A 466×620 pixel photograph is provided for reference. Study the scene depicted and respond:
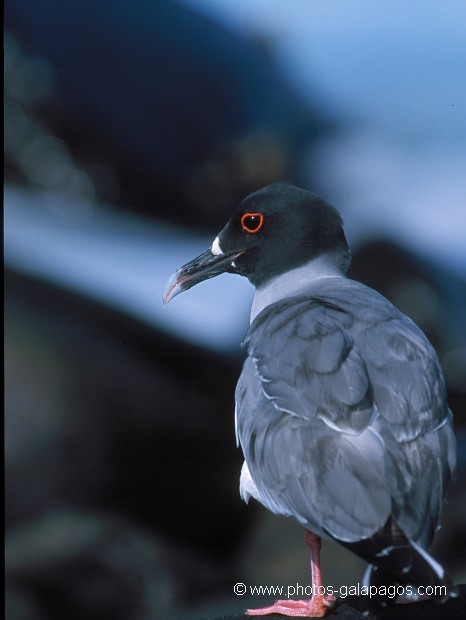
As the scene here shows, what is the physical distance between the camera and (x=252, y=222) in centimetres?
337

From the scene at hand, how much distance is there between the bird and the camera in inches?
94.7

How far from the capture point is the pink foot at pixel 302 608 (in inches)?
118

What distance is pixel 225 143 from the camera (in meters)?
3.75

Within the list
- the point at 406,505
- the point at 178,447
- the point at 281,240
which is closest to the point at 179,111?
the point at 281,240

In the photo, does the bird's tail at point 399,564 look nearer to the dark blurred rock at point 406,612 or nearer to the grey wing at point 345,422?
the grey wing at point 345,422

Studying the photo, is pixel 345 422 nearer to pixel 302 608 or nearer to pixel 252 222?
pixel 302 608

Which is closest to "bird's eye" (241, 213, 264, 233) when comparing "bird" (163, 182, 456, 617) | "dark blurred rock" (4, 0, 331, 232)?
"bird" (163, 182, 456, 617)

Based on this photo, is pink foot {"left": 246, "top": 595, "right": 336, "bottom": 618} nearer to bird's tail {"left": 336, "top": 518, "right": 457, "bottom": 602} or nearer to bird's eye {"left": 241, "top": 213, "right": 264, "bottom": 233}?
bird's tail {"left": 336, "top": 518, "right": 457, "bottom": 602}

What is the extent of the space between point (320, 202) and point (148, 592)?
71.6 inches

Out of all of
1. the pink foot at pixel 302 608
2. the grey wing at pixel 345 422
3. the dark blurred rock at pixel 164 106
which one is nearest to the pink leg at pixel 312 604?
the pink foot at pixel 302 608

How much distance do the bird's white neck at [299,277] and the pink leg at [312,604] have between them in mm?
908

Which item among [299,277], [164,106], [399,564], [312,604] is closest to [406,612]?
[312,604]

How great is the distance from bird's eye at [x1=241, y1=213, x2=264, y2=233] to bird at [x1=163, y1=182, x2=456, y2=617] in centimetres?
11

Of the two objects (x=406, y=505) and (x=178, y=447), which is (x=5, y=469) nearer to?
(x=178, y=447)
